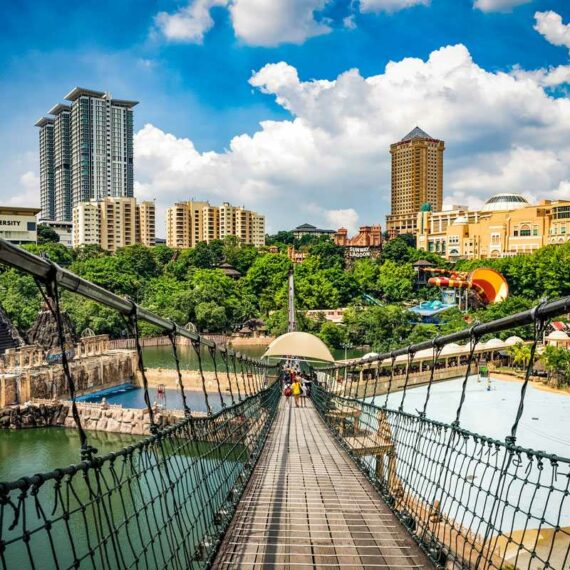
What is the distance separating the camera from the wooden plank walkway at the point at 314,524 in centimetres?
188

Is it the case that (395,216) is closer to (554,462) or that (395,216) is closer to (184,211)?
(184,211)

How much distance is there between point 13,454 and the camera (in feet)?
33.1

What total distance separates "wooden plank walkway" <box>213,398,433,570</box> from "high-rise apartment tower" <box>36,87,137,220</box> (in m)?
50.7

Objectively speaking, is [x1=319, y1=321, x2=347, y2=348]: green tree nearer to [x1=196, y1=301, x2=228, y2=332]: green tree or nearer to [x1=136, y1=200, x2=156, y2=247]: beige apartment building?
[x1=196, y1=301, x2=228, y2=332]: green tree

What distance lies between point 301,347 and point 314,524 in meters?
4.68

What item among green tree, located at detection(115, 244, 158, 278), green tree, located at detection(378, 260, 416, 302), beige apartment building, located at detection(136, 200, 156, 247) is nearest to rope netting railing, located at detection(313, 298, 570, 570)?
green tree, located at detection(378, 260, 416, 302)

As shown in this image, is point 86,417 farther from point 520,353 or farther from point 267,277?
point 267,277

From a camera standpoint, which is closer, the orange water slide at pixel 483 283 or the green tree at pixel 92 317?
the green tree at pixel 92 317

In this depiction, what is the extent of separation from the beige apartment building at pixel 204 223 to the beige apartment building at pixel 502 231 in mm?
13531

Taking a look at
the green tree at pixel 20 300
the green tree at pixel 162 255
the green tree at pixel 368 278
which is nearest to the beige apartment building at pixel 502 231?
the green tree at pixel 368 278

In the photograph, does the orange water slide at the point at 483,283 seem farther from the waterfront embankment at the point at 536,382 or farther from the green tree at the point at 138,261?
the green tree at the point at 138,261

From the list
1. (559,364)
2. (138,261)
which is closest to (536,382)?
(559,364)

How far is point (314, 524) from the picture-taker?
2.23 m

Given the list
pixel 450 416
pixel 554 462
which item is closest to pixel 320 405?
pixel 554 462
